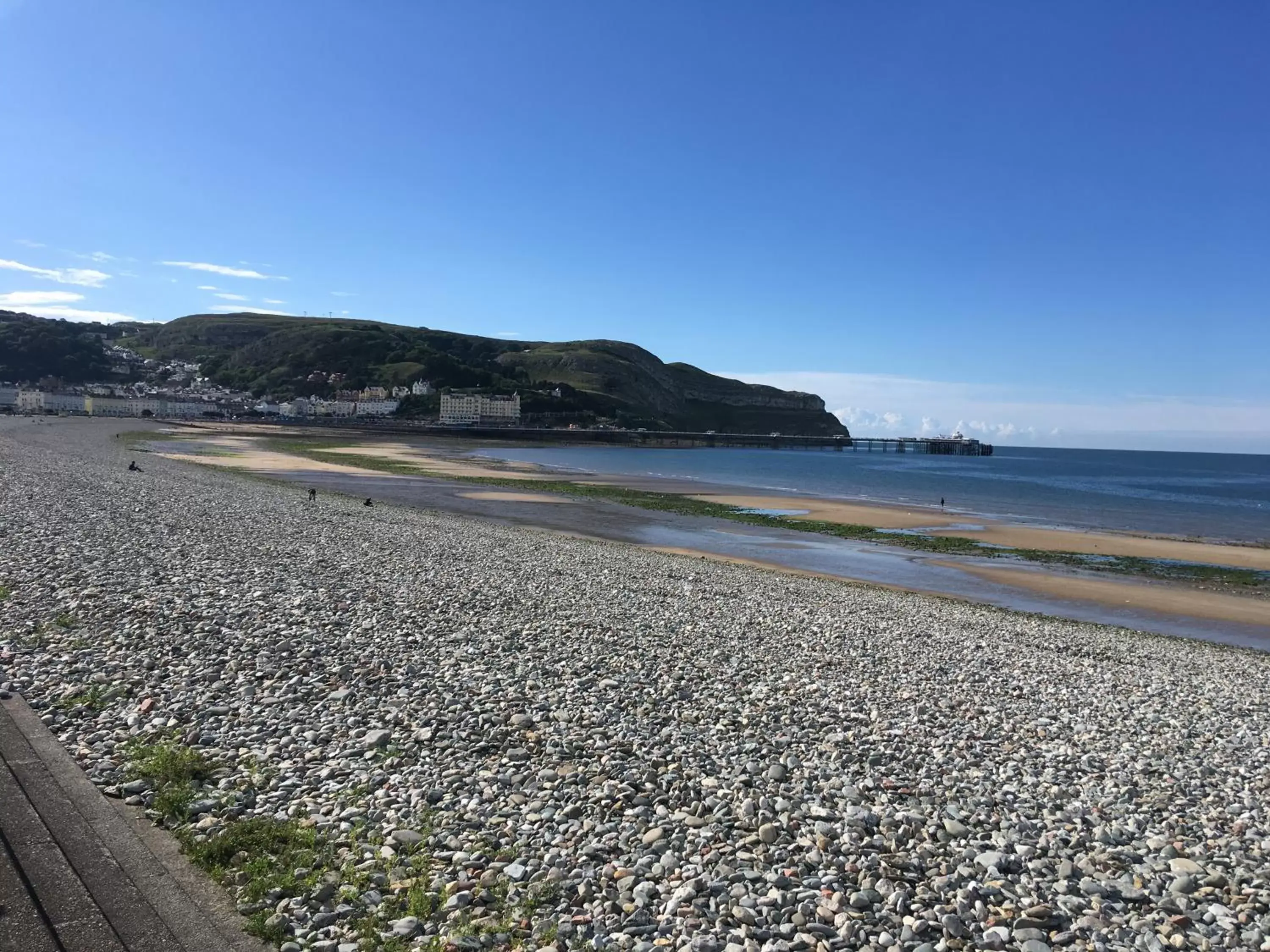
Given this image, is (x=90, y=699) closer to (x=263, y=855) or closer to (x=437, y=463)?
(x=263, y=855)

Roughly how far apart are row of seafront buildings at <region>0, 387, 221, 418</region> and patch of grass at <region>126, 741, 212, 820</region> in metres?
178

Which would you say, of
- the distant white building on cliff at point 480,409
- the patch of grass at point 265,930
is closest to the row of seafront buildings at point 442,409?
the distant white building on cliff at point 480,409

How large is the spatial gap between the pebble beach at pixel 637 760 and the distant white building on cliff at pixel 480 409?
543 feet

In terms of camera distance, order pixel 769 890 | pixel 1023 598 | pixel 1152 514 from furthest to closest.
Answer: pixel 1152 514
pixel 1023 598
pixel 769 890

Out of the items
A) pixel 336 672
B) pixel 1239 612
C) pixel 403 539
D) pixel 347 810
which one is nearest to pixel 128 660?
pixel 336 672

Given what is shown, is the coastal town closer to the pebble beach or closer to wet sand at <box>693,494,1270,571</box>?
wet sand at <box>693,494,1270,571</box>

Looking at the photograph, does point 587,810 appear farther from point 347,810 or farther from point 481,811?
point 347,810

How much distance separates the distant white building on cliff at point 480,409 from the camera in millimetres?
180750

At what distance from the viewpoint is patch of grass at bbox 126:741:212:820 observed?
241 inches

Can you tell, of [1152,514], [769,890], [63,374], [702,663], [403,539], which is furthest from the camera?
[63,374]

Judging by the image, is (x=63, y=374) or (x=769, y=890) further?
(x=63, y=374)

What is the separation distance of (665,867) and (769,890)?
75cm

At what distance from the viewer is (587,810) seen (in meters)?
6.53

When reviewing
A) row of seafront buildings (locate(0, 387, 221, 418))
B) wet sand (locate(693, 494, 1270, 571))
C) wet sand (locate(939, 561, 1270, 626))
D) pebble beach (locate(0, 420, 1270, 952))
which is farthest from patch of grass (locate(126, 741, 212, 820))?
row of seafront buildings (locate(0, 387, 221, 418))
